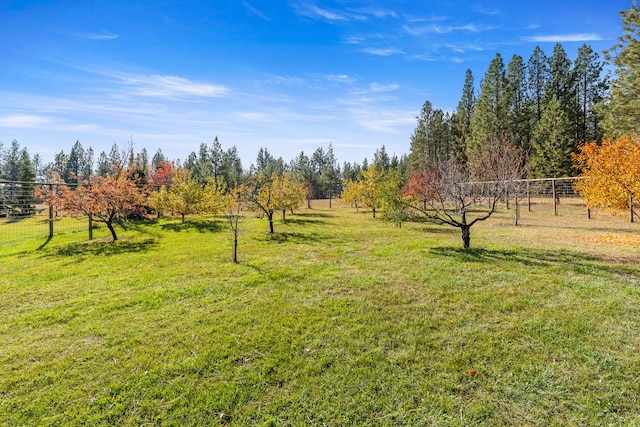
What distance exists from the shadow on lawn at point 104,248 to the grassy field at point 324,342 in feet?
4.33

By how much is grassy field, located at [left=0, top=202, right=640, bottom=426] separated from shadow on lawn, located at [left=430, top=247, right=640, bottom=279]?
0.07 metres

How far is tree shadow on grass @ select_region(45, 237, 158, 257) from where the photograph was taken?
8.66 metres

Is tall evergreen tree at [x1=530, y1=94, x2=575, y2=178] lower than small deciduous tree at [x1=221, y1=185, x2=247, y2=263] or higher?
higher

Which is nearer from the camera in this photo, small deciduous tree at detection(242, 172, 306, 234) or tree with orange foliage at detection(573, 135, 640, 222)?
tree with orange foliage at detection(573, 135, 640, 222)

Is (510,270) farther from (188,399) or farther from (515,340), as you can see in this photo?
(188,399)

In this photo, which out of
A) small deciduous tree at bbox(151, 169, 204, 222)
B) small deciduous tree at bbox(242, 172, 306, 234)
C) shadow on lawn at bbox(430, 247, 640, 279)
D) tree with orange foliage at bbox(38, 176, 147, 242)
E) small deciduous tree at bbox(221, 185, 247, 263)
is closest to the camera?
shadow on lawn at bbox(430, 247, 640, 279)

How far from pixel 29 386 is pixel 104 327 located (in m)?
1.17

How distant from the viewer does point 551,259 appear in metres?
7.30

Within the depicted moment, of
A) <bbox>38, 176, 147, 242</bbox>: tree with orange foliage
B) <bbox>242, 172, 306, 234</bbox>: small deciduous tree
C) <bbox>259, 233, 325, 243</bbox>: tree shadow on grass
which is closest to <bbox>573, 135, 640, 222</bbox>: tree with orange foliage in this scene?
<bbox>259, 233, 325, 243</bbox>: tree shadow on grass

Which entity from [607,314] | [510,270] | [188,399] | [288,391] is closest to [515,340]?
[607,314]

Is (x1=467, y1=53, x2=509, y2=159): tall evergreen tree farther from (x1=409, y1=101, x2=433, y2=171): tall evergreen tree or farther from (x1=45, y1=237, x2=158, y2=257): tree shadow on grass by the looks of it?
(x1=45, y1=237, x2=158, y2=257): tree shadow on grass

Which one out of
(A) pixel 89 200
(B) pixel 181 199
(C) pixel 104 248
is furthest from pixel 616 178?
(B) pixel 181 199

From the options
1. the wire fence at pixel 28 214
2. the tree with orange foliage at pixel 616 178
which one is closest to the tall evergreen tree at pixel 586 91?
the tree with orange foliage at pixel 616 178

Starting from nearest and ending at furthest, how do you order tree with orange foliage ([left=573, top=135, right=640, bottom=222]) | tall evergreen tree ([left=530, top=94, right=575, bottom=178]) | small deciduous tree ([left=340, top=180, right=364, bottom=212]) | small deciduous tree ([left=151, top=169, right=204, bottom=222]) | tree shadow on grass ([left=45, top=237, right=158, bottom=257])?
1. tree with orange foliage ([left=573, top=135, right=640, bottom=222])
2. tree shadow on grass ([left=45, top=237, right=158, bottom=257])
3. small deciduous tree ([left=151, top=169, right=204, bottom=222])
4. small deciduous tree ([left=340, top=180, right=364, bottom=212])
5. tall evergreen tree ([left=530, top=94, right=575, bottom=178])
